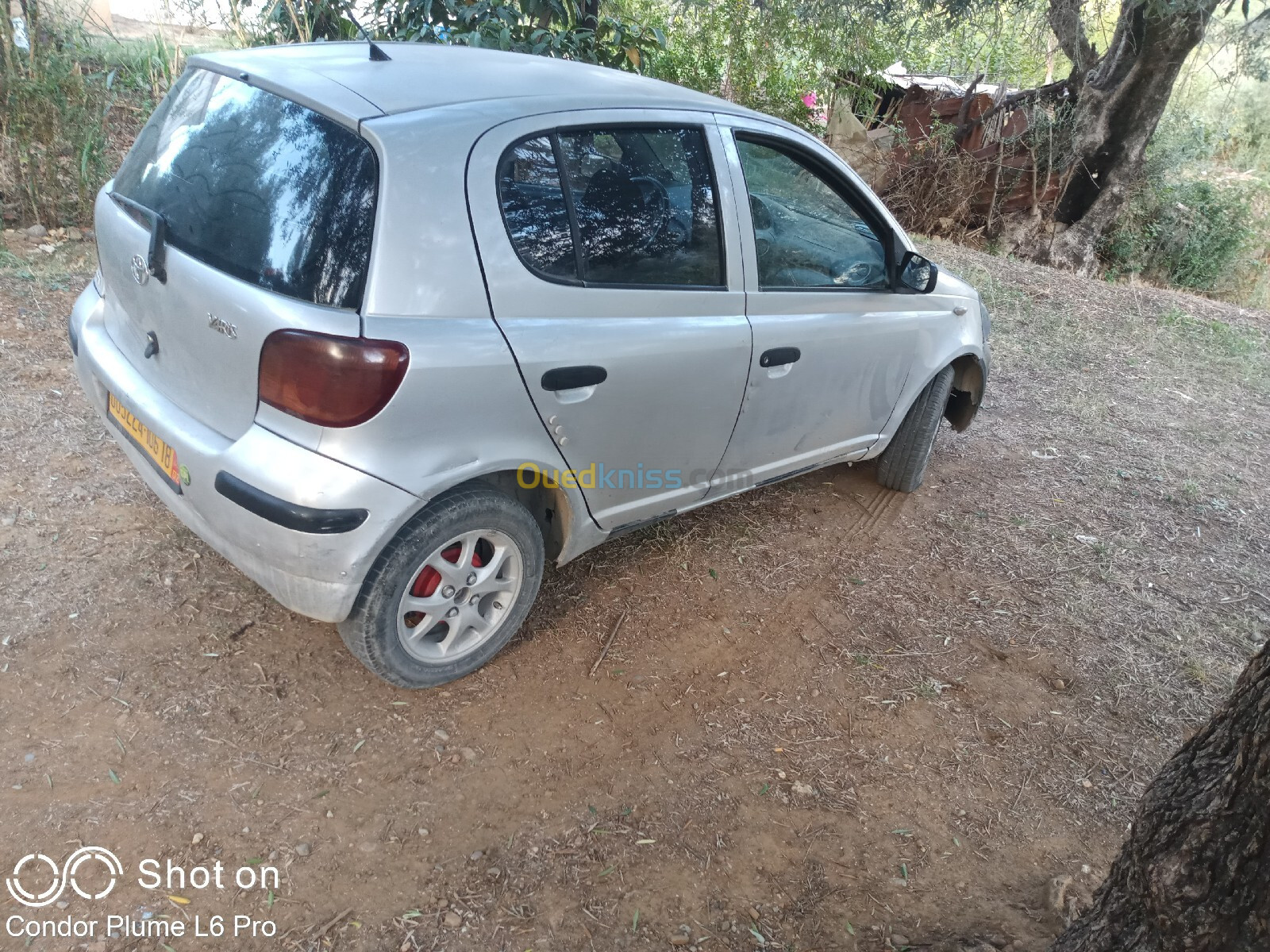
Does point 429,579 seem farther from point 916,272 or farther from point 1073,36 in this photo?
point 1073,36

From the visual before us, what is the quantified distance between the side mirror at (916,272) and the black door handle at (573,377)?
1.64 m

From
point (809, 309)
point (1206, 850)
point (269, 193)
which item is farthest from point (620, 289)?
point (1206, 850)

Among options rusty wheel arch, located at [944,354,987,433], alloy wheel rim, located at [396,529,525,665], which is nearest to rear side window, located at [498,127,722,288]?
alloy wheel rim, located at [396,529,525,665]

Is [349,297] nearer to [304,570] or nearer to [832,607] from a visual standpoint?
[304,570]

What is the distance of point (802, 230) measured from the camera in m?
3.24

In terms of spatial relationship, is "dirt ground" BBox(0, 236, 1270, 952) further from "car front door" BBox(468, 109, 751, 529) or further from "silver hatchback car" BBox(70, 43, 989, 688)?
"car front door" BBox(468, 109, 751, 529)

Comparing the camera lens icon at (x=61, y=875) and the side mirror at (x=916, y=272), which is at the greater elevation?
the side mirror at (x=916, y=272)

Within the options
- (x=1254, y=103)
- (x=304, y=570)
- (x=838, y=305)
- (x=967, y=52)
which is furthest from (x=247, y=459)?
(x=1254, y=103)

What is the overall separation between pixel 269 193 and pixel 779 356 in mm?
1771

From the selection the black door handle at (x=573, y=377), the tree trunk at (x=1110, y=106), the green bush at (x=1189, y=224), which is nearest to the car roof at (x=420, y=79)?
the black door handle at (x=573, y=377)

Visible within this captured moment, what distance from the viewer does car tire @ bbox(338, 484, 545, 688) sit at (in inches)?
95.0

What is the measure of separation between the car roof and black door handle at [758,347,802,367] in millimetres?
871

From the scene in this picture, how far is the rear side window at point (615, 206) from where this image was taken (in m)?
2.42

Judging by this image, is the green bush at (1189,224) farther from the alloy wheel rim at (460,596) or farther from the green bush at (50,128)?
the green bush at (50,128)
